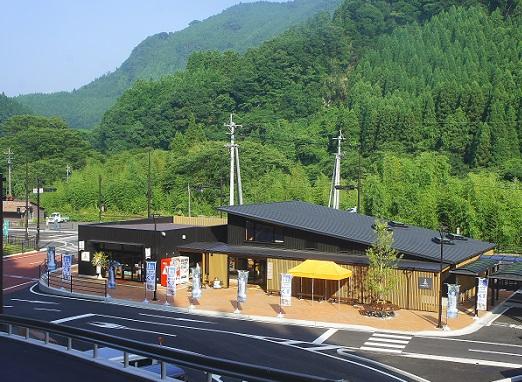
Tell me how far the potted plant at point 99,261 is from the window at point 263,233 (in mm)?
9156

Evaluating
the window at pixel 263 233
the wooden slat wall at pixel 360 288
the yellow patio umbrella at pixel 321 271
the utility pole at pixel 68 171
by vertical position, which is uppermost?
the utility pole at pixel 68 171

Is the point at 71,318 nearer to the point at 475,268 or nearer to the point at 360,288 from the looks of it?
the point at 360,288

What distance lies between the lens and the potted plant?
124 ft

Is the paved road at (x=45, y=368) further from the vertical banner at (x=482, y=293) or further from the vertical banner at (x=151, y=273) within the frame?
the vertical banner at (x=482, y=293)

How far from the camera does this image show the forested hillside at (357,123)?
65875 mm

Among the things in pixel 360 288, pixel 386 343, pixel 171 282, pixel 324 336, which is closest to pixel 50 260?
pixel 171 282

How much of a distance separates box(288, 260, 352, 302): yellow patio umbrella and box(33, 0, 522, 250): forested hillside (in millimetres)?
26323

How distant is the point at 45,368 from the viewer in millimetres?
11812

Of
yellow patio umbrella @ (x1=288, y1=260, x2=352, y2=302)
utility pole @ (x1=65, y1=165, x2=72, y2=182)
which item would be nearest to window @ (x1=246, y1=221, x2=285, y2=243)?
yellow patio umbrella @ (x1=288, y1=260, x2=352, y2=302)

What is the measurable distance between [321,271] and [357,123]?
81226 millimetres

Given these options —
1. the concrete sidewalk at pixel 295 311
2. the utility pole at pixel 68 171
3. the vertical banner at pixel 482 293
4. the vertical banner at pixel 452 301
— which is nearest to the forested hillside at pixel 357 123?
the utility pole at pixel 68 171

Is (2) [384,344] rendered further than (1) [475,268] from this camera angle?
No

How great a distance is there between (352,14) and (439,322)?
6460 inches

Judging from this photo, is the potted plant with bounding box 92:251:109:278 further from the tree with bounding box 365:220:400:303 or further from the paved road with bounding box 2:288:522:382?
the tree with bounding box 365:220:400:303
